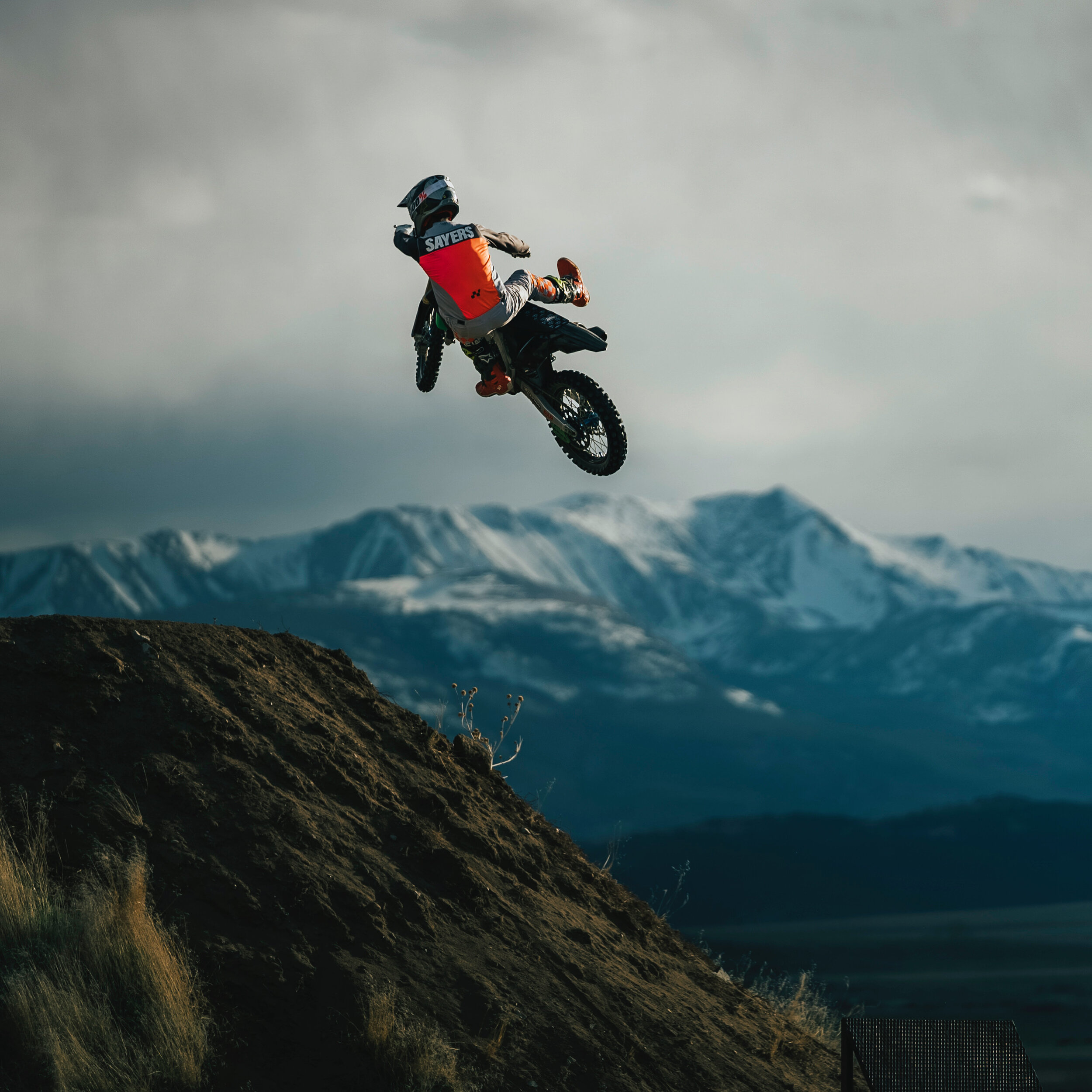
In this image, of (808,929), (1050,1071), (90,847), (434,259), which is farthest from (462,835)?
(808,929)

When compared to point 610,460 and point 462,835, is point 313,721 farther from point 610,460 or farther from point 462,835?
point 610,460

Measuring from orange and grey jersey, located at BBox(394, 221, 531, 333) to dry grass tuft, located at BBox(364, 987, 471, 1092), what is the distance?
24.8 ft

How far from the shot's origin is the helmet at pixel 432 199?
42.1ft

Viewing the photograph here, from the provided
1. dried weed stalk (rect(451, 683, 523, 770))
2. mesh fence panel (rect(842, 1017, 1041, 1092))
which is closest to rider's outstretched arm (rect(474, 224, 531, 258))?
dried weed stalk (rect(451, 683, 523, 770))

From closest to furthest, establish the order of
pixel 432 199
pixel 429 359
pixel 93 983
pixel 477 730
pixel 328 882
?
1. pixel 93 983
2. pixel 328 882
3. pixel 432 199
4. pixel 429 359
5. pixel 477 730

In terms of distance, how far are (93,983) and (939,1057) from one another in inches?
295

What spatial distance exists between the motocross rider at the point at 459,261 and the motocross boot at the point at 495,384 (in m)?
0.49

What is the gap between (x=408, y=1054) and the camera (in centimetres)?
958

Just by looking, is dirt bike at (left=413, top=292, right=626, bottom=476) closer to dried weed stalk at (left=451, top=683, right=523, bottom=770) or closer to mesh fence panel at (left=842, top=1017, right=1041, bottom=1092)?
dried weed stalk at (left=451, top=683, right=523, bottom=770)

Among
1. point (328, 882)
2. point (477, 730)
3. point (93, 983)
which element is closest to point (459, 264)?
point (477, 730)

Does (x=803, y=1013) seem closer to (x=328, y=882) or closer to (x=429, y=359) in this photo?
(x=328, y=882)

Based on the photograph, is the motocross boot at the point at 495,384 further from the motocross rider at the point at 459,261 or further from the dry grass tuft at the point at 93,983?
the dry grass tuft at the point at 93,983

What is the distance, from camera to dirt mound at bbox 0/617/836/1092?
10062 mm

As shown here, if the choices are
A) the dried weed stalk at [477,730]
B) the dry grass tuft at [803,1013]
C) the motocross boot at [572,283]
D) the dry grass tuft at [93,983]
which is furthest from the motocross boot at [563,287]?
the dry grass tuft at [803,1013]
